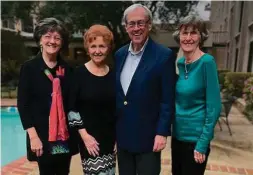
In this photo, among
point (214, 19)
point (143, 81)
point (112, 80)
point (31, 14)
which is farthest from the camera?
point (214, 19)

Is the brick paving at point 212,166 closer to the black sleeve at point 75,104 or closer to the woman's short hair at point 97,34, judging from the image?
the black sleeve at point 75,104

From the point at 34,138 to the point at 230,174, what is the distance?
2780 mm

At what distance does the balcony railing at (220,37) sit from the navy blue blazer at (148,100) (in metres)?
21.5

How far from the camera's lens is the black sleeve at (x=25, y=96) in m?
1.93

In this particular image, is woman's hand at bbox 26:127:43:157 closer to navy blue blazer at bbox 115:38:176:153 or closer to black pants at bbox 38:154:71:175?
black pants at bbox 38:154:71:175

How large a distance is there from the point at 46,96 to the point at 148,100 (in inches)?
30.7

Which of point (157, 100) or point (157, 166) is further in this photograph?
point (157, 166)

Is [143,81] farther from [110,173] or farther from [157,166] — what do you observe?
[110,173]

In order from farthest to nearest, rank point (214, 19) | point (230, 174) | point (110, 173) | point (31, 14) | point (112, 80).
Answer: point (214, 19)
point (31, 14)
point (230, 174)
point (110, 173)
point (112, 80)

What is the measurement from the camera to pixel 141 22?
1815 millimetres

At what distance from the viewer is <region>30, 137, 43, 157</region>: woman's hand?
200 centimetres

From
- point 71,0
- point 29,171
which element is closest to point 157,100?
point 29,171

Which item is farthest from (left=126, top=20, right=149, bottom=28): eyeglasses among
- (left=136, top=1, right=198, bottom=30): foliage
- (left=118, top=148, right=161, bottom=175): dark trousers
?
(left=136, top=1, right=198, bottom=30): foliage

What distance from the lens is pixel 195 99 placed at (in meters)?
1.81
